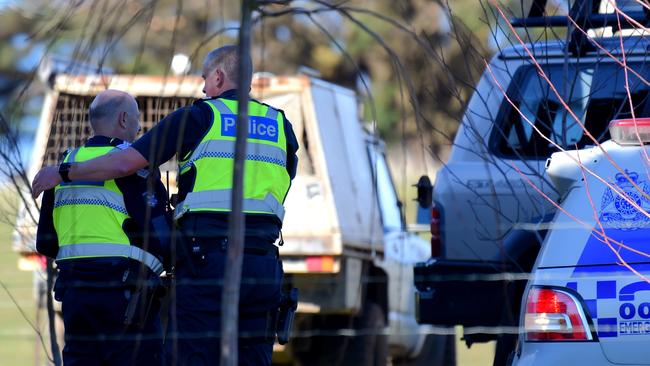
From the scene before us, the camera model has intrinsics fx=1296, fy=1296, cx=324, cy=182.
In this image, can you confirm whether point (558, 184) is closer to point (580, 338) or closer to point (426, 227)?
point (580, 338)

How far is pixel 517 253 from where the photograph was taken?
21.0 ft

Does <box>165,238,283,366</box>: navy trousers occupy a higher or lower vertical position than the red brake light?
lower

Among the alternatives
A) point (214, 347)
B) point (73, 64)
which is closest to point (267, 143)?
point (214, 347)

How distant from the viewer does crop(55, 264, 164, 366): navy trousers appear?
206 inches

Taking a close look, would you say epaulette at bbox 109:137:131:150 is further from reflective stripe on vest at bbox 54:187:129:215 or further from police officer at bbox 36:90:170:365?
reflective stripe on vest at bbox 54:187:129:215

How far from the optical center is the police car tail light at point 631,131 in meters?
4.59

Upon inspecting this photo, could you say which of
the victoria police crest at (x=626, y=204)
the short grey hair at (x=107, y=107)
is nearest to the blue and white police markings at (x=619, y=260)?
the victoria police crest at (x=626, y=204)

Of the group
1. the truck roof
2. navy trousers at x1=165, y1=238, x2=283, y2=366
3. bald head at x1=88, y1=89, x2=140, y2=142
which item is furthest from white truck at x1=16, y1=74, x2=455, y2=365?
navy trousers at x1=165, y1=238, x2=283, y2=366

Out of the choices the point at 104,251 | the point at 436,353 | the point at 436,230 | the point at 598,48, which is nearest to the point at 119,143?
the point at 104,251

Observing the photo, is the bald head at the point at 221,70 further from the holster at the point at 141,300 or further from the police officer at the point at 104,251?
the holster at the point at 141,300

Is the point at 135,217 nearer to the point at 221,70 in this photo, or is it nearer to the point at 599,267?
the point at 221,70

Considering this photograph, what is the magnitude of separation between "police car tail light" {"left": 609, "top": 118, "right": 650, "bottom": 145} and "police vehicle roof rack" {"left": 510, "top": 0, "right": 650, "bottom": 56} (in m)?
1.02

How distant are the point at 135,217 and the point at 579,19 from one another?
2272mm

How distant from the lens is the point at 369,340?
9516mm
